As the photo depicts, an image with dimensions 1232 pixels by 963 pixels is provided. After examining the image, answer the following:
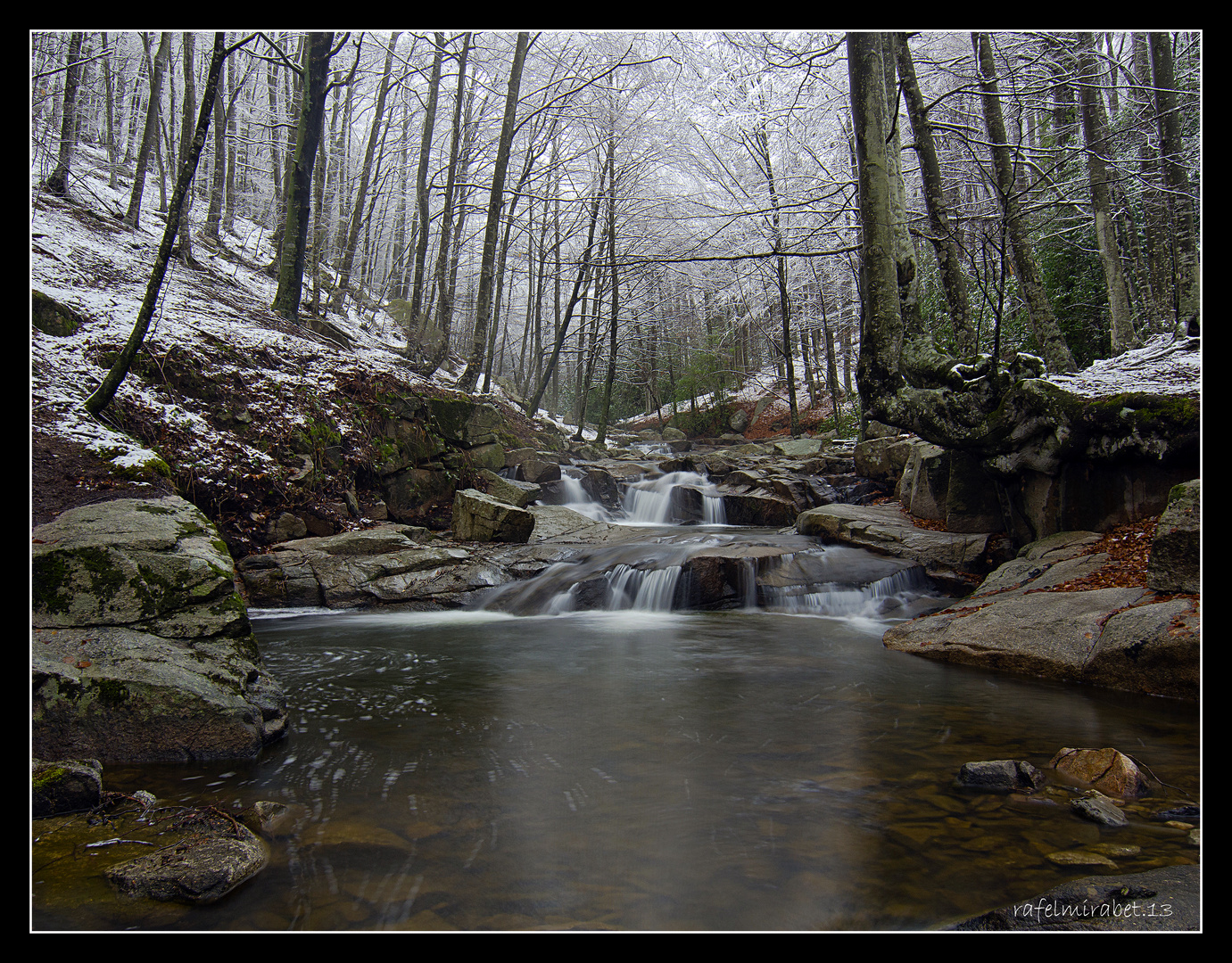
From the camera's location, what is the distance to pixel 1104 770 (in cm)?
292

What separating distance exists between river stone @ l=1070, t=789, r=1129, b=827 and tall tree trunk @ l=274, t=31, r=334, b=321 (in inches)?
531

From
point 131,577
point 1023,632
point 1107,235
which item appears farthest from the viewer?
point 1107,235

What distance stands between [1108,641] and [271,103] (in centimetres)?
2679

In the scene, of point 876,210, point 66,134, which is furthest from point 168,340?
point 876,210

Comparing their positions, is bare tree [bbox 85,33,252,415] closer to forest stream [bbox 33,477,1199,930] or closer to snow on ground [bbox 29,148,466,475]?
snow on ground [bbox 29,148,466,475]

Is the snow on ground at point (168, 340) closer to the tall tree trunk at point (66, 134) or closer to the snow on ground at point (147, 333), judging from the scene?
the snow on ground at point (147, 333)

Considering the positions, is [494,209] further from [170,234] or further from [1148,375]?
[1148,375]

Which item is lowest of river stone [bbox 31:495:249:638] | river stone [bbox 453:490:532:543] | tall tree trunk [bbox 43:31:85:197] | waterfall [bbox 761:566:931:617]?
waterfall [bbox 761:566:931:617]

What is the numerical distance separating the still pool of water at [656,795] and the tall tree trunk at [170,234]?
3.85 metres

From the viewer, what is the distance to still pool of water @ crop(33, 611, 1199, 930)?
2148 millimetres

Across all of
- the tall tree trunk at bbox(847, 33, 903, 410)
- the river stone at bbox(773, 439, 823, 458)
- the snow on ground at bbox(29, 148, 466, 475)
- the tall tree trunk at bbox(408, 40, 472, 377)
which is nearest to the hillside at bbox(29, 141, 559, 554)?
the snow on ground at bbox(29, 148, 466, 475)

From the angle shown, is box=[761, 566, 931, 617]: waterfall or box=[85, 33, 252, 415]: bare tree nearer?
box=[85, 33, 252, 415]: bare tree

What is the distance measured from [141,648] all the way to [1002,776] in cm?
465
